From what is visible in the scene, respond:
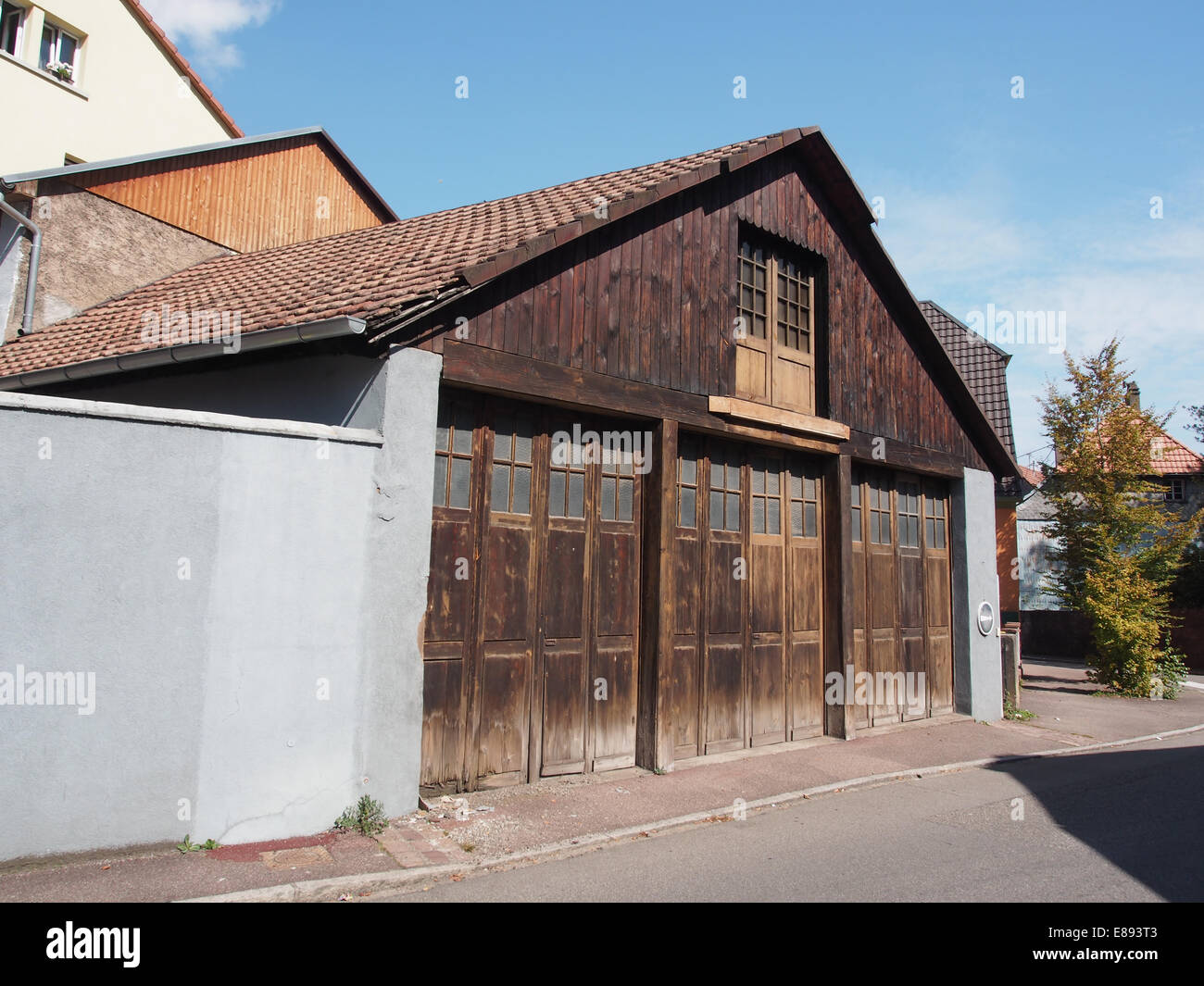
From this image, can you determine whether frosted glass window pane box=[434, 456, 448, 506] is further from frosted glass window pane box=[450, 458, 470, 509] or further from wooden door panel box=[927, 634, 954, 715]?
wooden door panel box=[927, 634, 954, 715]

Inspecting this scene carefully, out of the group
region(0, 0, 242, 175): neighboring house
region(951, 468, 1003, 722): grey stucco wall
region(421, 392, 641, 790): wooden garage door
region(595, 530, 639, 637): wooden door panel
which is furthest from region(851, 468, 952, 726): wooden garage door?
region(0, 0, 242, 175): neighboring house

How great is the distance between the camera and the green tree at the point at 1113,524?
1608 centimetres

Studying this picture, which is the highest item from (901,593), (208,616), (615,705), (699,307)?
(699,307)

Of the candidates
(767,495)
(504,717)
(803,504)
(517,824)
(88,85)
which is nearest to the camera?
(517,824)

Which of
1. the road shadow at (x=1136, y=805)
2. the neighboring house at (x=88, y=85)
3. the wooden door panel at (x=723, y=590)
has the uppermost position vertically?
the neighboring house at (x=88, y=85)

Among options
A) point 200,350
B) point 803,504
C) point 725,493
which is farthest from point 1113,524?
point 200,350

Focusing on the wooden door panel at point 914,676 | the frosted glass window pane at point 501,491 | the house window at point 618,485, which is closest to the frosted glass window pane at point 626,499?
the house window at point 618,485

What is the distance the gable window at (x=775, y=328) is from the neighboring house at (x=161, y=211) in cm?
888

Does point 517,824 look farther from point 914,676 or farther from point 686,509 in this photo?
point 914,676

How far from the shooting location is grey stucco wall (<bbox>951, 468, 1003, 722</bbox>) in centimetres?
1188

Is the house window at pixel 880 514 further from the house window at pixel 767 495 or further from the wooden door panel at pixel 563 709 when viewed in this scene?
the wooden door panel at pixel 563 709

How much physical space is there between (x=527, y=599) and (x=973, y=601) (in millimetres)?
7814

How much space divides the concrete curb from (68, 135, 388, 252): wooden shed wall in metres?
10.8

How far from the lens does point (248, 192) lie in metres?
14.5
